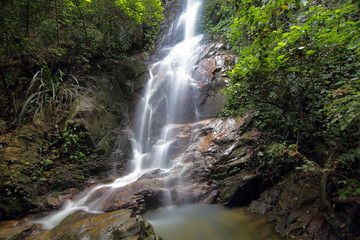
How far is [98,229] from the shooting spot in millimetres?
2785

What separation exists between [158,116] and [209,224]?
201 inches

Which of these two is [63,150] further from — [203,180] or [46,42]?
[203,180]

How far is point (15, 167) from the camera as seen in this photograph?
4.44m

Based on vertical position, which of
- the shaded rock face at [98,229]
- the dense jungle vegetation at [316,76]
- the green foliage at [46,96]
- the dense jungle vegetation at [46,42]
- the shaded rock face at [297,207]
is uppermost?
the dense jungle vegetation at [46,42]

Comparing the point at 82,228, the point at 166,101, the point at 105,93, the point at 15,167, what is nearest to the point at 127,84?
the point at 105,93

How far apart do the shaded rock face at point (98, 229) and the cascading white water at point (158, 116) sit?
3.12 ft

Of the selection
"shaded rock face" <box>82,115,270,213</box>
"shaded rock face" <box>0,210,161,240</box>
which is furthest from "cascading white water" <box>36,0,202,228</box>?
"shaded rock face" <box>0,210,161,240</box>

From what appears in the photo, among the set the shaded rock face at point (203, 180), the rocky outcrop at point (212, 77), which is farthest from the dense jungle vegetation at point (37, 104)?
the rocky outcrop at point (212, 77)

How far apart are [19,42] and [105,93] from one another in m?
3.19

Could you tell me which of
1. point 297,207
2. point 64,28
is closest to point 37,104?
point 64,28

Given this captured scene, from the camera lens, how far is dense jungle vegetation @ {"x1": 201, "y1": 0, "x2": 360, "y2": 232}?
2.19 metres

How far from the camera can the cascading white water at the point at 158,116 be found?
5.30 metres

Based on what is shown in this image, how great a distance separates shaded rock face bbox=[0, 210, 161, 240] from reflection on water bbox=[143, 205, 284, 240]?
0.84 meters

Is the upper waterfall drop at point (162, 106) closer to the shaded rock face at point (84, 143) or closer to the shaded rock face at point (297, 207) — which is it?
the shaded rock face at point (84, 143)
